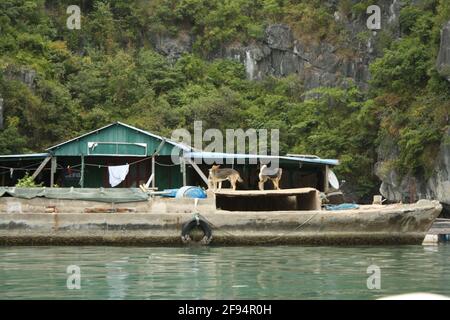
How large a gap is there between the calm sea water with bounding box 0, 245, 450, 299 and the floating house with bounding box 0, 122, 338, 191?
6619 mm

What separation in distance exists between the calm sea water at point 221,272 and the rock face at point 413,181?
15025 millimetres

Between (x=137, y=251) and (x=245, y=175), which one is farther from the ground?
(x=245, y=175)

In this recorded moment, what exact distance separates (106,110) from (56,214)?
2455 cm

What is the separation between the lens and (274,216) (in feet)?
70.9

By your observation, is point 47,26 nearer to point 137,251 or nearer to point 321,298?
point 137,251

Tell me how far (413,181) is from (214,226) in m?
19.7

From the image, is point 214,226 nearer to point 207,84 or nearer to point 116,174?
point 116,174

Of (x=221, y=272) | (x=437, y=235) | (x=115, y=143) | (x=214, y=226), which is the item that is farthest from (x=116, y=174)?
(x=221, y=272)

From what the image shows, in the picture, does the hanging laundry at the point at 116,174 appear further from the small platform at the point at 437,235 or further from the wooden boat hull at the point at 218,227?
the small platform at the point at 437,235

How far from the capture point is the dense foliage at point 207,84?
40.0 meters

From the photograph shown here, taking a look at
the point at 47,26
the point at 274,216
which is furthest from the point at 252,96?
the point at 274,216

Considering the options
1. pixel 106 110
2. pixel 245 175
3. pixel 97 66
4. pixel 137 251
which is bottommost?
pixel 137 251

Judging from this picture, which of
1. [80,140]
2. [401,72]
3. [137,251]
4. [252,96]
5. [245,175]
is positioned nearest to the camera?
[137,251]

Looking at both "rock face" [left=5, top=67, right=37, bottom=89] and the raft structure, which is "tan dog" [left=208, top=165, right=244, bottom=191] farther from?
"rock face" [left=5, top=67, right=37, bottom=89]
